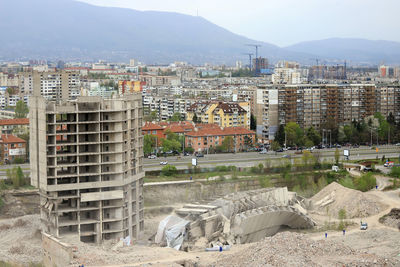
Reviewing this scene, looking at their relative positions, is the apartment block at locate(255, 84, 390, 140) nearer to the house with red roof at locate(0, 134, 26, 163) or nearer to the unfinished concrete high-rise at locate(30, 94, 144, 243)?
the house with red roof at locate(0, 134, 26, 163)

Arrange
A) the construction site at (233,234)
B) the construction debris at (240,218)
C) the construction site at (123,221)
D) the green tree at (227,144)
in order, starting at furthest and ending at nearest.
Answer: the green tree at (227,144) < the construction debris at (240,218) < the construction site at (123,221) < the construction site at (233,234)

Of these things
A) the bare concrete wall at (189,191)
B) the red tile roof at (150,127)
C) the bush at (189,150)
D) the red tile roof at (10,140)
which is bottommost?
the bare concrete wall at (189,191)

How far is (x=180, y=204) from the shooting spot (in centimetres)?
3791

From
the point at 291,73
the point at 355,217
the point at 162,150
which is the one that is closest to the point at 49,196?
the point at 355,217

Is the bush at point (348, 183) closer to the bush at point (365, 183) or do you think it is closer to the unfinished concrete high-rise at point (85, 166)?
the bush at point (365, 183)

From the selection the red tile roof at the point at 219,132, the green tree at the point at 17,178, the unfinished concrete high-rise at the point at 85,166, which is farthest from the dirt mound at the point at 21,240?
the red tile roof at the point at 219,132

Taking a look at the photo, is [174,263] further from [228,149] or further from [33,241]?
[228,149]

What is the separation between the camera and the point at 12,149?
49.2 m

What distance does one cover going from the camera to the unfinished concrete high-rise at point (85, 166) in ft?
93.9

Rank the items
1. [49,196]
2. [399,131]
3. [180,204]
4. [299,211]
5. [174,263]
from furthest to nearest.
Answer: [399,131]
[180,204]
[299,211]
[49,196]
[174,263]

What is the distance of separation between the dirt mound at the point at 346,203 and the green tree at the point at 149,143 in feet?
53.5

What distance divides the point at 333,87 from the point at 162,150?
854 inches

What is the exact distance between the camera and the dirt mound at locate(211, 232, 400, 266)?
23.2m

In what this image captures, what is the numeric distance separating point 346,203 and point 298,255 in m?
12.9
